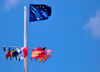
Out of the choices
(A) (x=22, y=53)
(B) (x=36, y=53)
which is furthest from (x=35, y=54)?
(A) (x=22, y=53)

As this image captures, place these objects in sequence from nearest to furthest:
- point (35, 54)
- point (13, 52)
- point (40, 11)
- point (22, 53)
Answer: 1. point (35, 54)
2. point (22, 53)
3. point (13, 52)
4. point (40, 11)

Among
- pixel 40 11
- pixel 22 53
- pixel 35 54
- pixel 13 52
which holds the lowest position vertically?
pixel 35 54

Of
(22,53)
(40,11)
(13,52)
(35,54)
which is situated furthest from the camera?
(40,11)

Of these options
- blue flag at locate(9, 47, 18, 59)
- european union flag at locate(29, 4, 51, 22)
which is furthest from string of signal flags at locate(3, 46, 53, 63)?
european union flag at locate(29, 4, 51, 22)

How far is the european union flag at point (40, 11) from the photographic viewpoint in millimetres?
24188

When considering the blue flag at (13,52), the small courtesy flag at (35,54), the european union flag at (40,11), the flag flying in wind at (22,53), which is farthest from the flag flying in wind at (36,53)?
the european union flag at (40,11)

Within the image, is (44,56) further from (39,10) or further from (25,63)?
(39,10)

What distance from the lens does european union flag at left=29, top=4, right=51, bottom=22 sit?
24188 millimetres

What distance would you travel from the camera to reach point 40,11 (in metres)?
24.2

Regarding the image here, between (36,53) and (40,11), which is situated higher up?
(40,11)

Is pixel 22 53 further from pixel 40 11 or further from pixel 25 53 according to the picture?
pixel 40 11

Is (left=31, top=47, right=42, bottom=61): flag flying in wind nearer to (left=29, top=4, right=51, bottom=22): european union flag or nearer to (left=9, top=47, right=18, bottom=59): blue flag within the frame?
(left=9, top=47, right=18, bottom=59): blue flag

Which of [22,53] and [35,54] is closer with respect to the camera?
[35,54]

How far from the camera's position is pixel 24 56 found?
75.4ft
